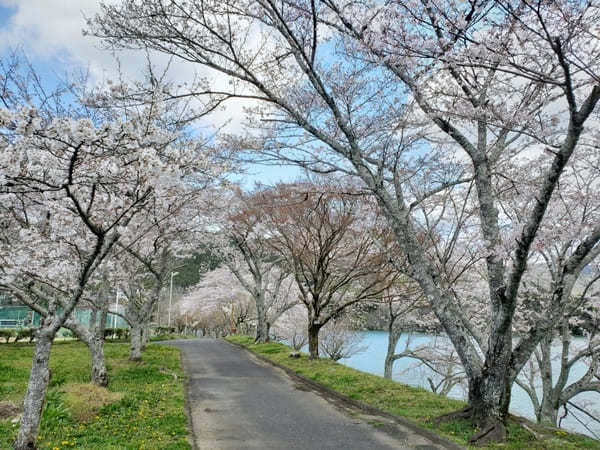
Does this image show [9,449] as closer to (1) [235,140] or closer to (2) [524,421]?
(1) [235,140]

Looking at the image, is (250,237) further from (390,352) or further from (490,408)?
(490,408)

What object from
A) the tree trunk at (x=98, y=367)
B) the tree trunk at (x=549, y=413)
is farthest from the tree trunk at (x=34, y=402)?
the tree trunk at (x=549, y=413)

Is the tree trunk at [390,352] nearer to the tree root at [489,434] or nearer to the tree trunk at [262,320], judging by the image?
the tree trunk at [262,320]

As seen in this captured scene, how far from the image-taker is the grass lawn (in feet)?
17.6

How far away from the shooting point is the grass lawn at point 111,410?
5.37 meters

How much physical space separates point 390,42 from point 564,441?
19.3 ft

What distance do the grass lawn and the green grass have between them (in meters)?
3.58

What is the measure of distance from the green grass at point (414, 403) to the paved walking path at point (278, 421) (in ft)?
1.55

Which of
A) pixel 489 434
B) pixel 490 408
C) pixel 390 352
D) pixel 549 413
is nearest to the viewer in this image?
pixel 489 434

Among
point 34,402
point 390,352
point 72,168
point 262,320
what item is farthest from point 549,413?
point 262,320

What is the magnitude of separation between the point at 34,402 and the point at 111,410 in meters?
2.49

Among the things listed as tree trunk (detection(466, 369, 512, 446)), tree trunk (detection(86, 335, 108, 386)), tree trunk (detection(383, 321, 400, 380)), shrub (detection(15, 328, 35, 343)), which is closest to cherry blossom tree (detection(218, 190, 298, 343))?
tree trunk (detection(383, 321, 400, 380))

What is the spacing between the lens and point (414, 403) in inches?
311

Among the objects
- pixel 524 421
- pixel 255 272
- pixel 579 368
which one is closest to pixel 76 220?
pixel 524 421
